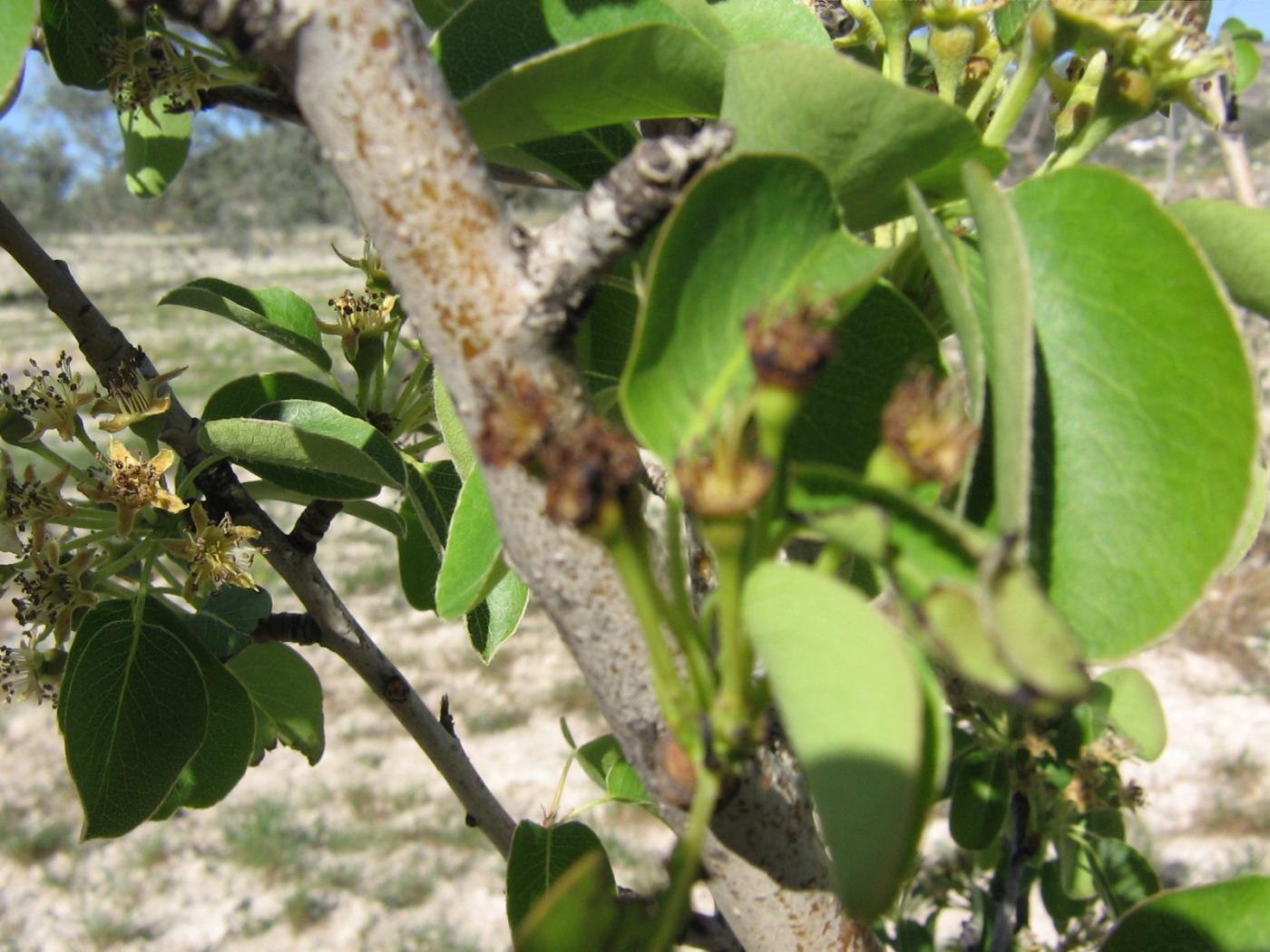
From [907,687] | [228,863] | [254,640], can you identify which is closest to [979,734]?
[254,640]

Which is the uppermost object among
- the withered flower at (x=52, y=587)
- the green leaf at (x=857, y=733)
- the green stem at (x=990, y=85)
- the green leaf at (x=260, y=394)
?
the green stem at (x=990, y=85)

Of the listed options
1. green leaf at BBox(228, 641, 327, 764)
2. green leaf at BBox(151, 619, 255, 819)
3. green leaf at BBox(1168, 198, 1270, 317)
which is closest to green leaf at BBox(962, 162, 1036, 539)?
green leaf at BBox(1168, 198, 1270, 317)

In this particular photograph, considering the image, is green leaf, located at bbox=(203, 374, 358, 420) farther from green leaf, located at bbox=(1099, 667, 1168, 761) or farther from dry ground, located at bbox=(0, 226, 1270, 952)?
dry ground, located at bbox=(0, 226, 1270, 952)

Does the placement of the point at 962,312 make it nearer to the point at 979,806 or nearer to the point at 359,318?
the point at 359,318

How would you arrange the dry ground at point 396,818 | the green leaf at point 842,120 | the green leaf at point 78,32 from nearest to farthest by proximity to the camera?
the green leaf at point 842,120
the green leaf at point 78,32
the dry ground at point 396,818

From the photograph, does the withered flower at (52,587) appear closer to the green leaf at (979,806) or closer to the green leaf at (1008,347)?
the green leaf at (1008,347)

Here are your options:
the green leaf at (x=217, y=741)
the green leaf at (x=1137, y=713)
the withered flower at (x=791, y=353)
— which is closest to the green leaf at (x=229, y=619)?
the green leaf at (x=217, y=741)
